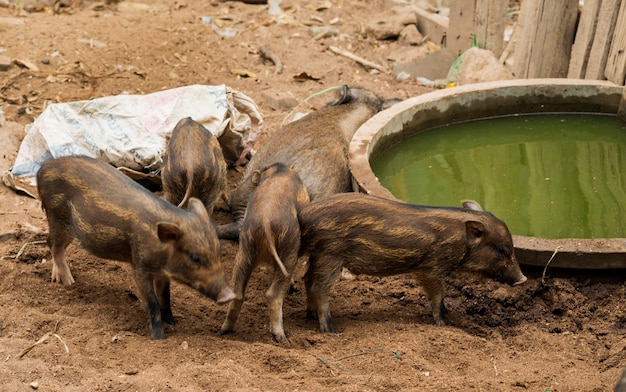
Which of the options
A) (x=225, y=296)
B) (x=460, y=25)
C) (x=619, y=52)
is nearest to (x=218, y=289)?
(x=225, y=296)

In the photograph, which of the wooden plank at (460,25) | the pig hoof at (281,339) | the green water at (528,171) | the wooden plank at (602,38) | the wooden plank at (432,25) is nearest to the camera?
the pig hoof at (281,339)

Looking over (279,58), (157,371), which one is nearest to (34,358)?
(157,371)

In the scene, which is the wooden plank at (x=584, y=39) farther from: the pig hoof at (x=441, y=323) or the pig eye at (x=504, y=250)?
the pig hoof at (x=441, y=323)

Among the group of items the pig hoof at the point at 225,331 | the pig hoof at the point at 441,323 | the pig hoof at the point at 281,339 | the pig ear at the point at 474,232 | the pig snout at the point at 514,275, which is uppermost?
the pig ear at the point at 474,232

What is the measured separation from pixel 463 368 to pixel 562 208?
2.27 meters

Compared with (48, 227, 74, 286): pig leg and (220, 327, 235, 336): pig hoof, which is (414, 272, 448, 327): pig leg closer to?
(220, 327, 235, 336): pig hoof

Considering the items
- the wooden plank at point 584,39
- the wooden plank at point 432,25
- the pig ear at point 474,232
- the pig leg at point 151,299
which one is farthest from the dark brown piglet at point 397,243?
the wooden plank at point 432,25

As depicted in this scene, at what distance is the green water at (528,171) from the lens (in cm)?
614

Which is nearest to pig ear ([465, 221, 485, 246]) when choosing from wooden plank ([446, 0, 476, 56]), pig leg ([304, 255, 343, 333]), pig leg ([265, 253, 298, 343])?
pig leg ([304, 255, 343, 333])

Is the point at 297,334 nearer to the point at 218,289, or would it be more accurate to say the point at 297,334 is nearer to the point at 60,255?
the point at 218,289

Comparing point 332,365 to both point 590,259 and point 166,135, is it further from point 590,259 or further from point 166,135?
point 166,135

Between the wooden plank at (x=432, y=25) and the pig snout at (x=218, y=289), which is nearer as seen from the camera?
the pig snout at (x=218, y=289)

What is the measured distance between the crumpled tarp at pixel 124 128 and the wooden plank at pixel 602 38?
332cm

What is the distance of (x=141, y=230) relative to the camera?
4.59 meters
